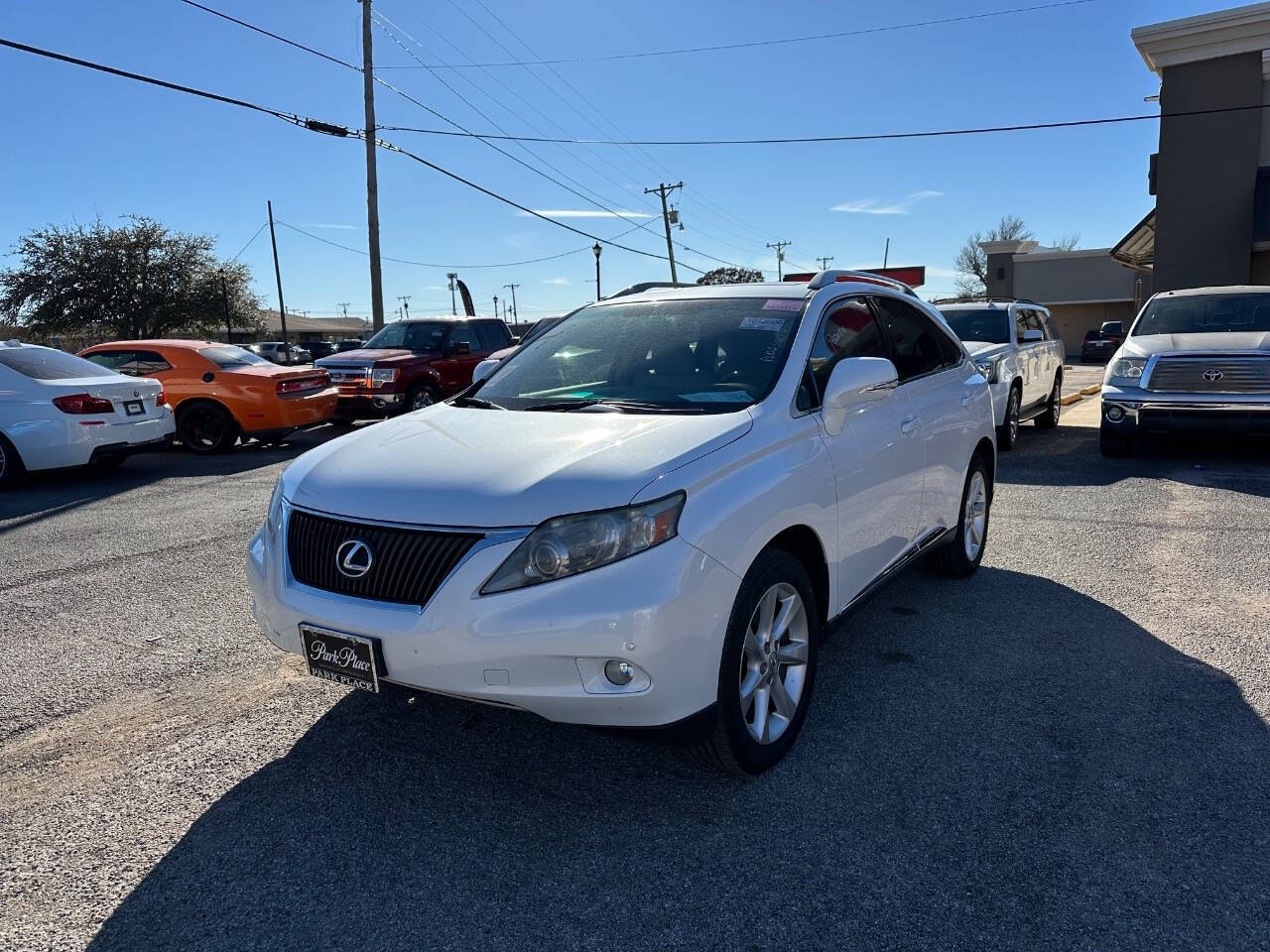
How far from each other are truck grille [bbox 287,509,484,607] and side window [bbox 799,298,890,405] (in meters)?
1.55

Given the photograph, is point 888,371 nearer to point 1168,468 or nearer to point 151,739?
point 151,739

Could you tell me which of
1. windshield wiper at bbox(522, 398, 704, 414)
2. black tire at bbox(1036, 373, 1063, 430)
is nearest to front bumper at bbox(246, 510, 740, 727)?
windshield wiper at bbox(522, 398, 704, 414)

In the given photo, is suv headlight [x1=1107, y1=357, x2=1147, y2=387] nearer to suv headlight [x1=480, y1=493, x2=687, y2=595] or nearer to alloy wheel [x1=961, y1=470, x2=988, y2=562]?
alloy wheel [x1=961, y1=470, x2=988, y2=562]

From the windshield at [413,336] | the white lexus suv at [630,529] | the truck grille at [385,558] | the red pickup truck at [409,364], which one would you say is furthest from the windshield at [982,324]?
the truck grille at [385,558]

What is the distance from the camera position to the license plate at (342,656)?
281cm

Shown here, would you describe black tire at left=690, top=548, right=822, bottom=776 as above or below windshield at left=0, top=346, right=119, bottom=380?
below

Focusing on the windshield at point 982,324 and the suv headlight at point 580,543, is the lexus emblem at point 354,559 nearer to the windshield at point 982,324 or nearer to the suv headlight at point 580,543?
the suv headlight at point 580,543

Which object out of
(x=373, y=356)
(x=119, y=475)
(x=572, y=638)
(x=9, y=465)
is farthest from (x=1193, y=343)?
(x=9, y=465)

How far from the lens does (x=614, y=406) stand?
365 centimetres

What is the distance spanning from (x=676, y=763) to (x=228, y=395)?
35.0ft

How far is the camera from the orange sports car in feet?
40.1

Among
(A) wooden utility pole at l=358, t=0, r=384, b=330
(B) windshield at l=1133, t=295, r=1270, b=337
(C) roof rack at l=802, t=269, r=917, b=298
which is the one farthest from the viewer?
(A) wooden utility pole at l=358, t=0, r=384, b=330

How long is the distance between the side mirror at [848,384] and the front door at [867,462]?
0.06 meters

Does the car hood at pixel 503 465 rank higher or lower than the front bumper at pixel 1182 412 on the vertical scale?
higher
